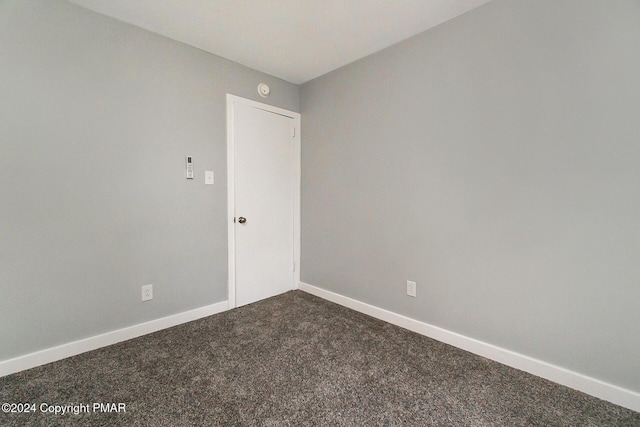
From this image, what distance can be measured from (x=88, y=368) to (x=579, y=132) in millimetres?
3333

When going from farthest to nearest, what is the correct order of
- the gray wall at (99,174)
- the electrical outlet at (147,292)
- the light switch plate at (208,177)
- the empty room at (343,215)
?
1. the light switch plate at (208,177)
2. the electrical outlet at (147,292)
3. the gray wall at (99,174)
4. the empty room at (343,215)

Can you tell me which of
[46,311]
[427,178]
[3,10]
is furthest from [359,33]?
[46,311]

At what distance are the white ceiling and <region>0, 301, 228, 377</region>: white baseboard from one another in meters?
2.38

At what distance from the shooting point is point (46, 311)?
1.77 metres

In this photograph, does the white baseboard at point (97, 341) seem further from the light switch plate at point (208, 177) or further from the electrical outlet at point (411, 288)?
the electrical outlet at point (411, 288)

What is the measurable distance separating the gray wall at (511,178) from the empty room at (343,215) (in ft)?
0.04

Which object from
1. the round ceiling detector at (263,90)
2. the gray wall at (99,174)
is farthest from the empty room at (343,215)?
the round ceiling detector at (263,90)

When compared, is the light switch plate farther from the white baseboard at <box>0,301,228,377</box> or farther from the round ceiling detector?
the white baseboard at <box>0,301,228,377</box>

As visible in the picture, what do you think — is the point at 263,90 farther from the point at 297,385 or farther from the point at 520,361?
the point at 520,361

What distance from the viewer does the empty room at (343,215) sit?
4.69 ft

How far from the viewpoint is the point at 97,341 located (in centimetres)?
194

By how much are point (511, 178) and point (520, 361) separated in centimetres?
120

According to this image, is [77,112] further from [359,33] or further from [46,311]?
[359,33]

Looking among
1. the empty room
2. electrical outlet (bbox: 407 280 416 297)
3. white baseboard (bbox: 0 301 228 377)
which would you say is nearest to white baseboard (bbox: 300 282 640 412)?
the empty room
